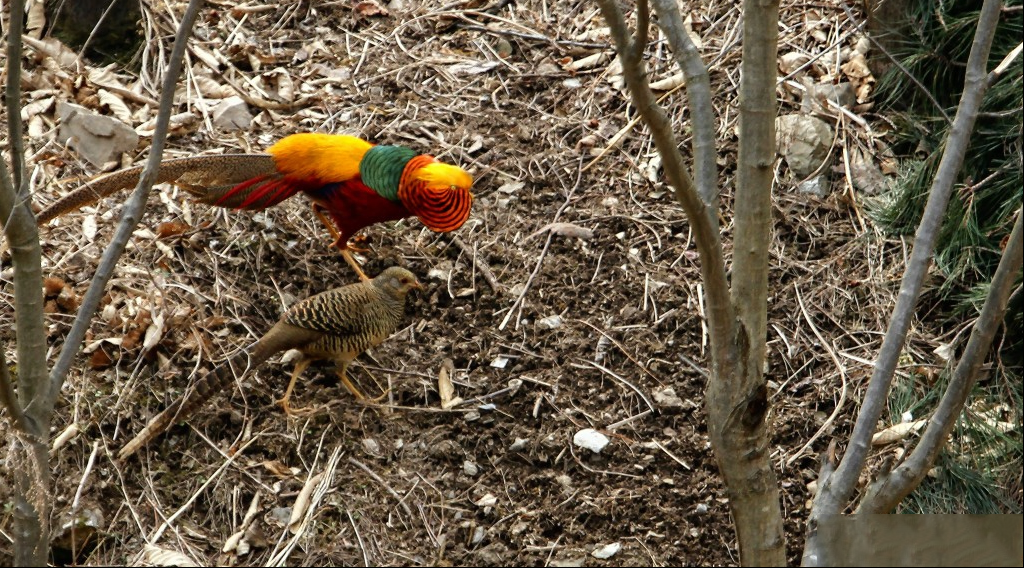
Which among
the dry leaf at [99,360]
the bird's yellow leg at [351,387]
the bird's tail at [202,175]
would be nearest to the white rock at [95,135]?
the bird's tail at [202,175]

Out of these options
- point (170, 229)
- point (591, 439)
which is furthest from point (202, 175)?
point (591, 439)

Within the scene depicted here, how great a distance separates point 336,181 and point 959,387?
2.87 meters

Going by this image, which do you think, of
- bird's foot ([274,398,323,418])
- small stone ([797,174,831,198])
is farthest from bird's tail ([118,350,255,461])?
small stone ([797,174,831,198])

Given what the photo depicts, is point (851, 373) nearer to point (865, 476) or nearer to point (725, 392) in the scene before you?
point (865, 476)

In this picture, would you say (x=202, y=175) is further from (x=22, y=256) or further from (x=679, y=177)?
(x=679, y=177)

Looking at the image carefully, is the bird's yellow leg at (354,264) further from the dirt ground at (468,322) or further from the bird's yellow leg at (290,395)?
the bird's yellow leg at (290,395)

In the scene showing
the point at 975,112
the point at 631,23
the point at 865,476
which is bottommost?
the point at 865,476

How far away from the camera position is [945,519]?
94.4 inches

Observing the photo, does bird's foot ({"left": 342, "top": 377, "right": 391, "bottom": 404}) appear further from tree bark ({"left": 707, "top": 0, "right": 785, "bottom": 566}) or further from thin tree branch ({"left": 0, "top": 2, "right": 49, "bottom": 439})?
tree bark ({"left": 707, "top": 0, "right": 785, "bottom": 566})

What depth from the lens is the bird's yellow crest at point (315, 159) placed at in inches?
186

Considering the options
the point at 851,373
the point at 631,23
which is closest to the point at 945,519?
the point at 851,373

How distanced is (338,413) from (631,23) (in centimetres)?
287

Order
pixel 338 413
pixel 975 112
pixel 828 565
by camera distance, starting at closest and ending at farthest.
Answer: pixel 828 565 → pixel 975 112 → pixel 338 413

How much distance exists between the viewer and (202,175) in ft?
15.0
